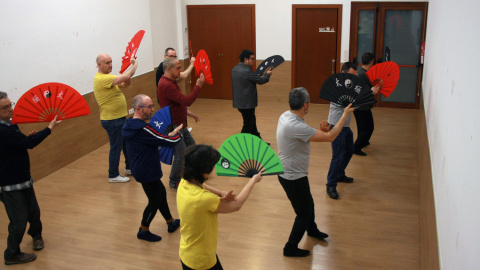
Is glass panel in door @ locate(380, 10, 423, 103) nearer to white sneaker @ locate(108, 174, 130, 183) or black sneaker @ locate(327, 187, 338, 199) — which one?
black sneaker @ locate(327, 187, 338, 199)

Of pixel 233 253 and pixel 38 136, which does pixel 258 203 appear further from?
pixel 38 136

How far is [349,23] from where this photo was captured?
364 inches

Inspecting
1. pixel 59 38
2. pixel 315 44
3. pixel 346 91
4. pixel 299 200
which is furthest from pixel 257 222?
pixel 315 44

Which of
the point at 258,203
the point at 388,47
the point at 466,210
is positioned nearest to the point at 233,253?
the point at 258,203

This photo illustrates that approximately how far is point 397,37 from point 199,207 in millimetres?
7587

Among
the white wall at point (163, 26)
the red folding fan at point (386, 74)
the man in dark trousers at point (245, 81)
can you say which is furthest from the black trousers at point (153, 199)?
the white wall at point (163, 26)

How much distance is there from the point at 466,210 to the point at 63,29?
6081mm

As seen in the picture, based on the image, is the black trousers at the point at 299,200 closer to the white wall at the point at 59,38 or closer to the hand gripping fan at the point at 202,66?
the hand gripping fan at the point at 202,66

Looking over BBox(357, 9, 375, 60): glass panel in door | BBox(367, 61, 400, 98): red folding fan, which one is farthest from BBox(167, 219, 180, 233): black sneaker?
BBox(357, 9, 375, 60): glass panel in door

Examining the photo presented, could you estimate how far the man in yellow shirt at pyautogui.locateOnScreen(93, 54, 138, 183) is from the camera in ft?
18.4

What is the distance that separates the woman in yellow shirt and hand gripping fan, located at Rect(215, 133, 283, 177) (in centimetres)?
44

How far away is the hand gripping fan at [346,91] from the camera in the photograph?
4.52m

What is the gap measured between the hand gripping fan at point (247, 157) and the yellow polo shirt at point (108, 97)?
290 cm

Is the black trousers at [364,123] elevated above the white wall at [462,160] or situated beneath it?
situated beneath
